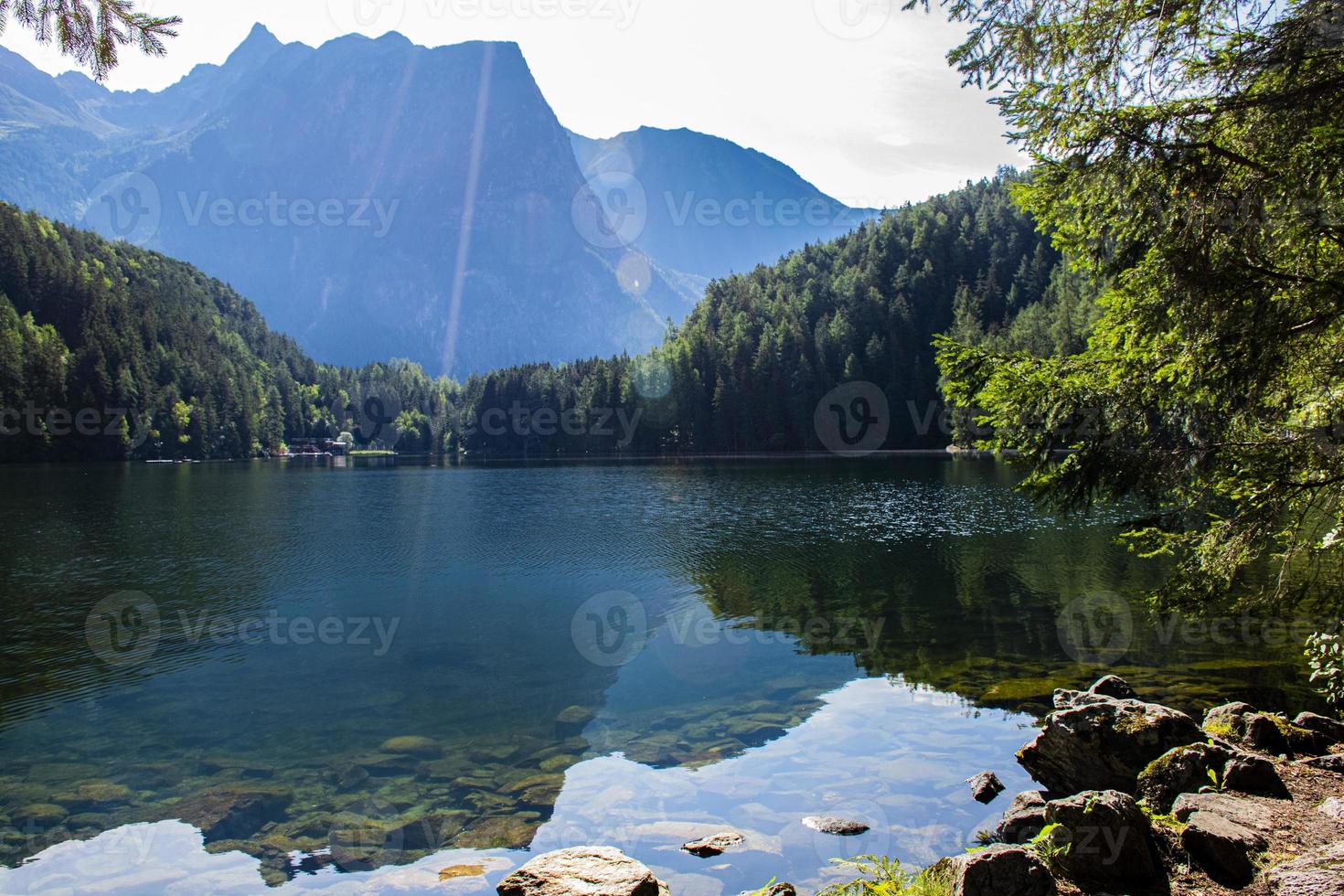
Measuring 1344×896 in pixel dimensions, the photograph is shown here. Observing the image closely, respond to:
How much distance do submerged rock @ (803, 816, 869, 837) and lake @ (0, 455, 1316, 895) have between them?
0.71 feet

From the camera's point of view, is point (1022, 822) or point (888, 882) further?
point (1022, 822)

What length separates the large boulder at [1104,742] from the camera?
1184 centimetres

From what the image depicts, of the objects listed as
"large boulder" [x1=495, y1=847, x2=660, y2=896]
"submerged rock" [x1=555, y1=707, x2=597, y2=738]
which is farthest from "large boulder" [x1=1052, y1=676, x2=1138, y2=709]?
"submerged rock" [x1=555, y1=707, x2=597, y2=738]

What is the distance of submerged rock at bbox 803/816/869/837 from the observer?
11.7 meters

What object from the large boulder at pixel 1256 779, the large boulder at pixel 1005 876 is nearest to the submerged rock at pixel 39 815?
the large boulder at pixel 1005 876

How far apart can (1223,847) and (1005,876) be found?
2.39m

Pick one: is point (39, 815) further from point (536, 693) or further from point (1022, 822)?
point (1022, 822)

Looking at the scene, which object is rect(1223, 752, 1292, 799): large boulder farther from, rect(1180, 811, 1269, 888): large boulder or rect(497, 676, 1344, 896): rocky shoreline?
rect(1180, 811, 1269, 888): large boulder

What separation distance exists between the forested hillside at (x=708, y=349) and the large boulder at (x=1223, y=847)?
12542cm

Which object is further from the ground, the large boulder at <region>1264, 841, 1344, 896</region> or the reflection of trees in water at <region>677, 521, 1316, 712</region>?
the large boulder at <region>1264, 841, 1344, 896</region>

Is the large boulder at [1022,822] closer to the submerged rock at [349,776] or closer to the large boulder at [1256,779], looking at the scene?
the large boulder at [1256,779]

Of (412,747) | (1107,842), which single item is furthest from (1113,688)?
(412,747)

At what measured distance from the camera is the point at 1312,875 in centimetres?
649

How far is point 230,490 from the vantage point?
270ft
